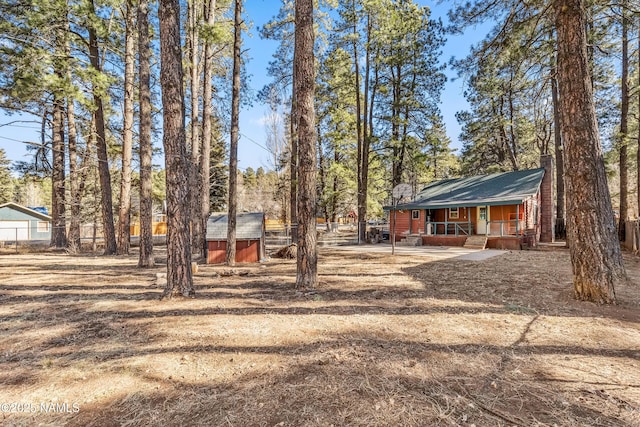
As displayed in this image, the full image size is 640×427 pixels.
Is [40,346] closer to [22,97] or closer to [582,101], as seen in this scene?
[582,101]

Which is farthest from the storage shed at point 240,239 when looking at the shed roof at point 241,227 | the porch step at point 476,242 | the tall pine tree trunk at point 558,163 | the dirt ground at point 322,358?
the tall pine tree trunk at point 558,163

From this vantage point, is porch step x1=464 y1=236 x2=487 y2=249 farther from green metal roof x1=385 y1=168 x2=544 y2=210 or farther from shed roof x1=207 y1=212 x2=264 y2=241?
shed roof x1=207 y1=212 x2=264 y2=241

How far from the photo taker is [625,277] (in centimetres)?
615

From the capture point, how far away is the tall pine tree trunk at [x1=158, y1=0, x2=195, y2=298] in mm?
5059

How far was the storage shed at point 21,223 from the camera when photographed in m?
25.5

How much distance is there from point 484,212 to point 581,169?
13.2 metres

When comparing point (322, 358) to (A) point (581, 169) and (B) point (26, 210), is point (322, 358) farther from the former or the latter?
(B) point (26, 210)

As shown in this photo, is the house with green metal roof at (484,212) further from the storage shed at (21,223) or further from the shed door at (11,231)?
the shed door at (11,231)

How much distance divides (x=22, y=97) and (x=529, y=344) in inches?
515

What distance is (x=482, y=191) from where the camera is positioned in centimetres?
1708

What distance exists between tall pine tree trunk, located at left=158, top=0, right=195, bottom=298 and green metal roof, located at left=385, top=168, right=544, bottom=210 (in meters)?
14.6

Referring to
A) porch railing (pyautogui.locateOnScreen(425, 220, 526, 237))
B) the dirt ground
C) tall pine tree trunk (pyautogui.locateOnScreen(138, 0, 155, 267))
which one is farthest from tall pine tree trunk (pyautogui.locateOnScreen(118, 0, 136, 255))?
porch railing (pyautogui.locateOnScreen(425, 220, 526, 237))

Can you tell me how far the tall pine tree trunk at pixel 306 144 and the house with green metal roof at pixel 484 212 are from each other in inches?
376

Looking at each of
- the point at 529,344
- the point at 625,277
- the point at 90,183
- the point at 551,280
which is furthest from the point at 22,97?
the point at 90,183
